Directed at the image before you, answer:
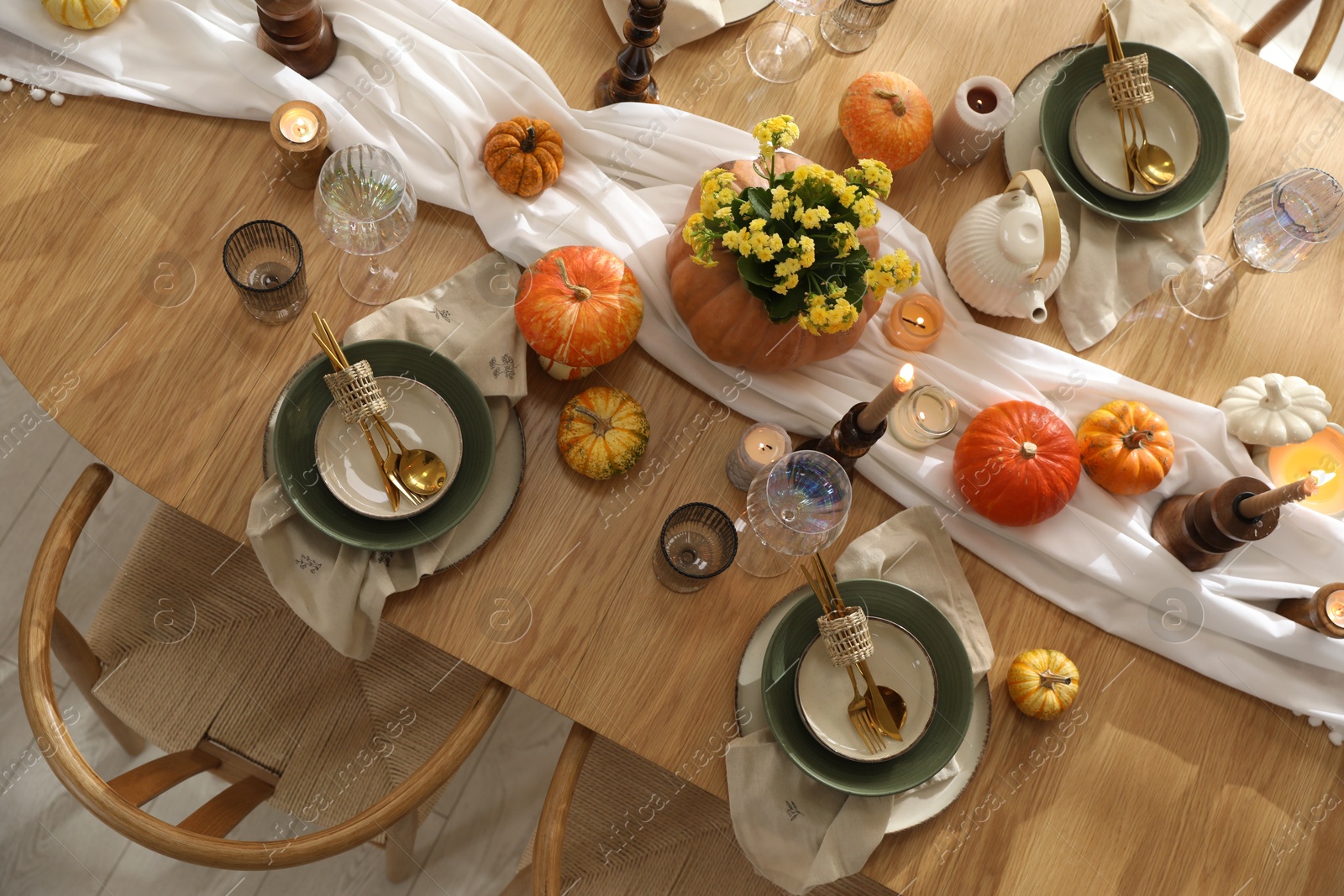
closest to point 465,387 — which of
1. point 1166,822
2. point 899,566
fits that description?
point 899,566

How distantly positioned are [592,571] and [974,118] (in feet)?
3.39

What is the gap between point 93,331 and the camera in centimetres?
147

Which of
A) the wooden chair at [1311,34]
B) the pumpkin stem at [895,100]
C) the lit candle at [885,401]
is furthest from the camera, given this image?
the wooden chair at [1311,34]

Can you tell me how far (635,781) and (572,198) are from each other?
44.8 inches

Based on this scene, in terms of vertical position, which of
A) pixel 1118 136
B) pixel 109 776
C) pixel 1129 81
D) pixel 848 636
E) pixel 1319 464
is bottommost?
pixel 109 776

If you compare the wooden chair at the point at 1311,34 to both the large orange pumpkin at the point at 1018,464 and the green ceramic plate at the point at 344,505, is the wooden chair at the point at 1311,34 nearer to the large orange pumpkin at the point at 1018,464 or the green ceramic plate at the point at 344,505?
the large orange pumpkin at the point at 1018,464

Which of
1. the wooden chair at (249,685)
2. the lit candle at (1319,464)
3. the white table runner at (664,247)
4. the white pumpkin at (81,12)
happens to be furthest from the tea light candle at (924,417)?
the white pumpkin at (81,12)

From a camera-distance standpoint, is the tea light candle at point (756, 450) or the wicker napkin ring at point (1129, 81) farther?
the wicker napkin ring at point (1129, 81)

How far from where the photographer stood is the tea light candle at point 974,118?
5.24 feet

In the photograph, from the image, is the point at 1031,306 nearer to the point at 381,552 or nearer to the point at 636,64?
the point at 636,64

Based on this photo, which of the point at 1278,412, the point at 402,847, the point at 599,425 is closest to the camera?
the point at 599,425

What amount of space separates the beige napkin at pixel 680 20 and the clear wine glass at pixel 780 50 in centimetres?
9

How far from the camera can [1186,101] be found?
1.67m

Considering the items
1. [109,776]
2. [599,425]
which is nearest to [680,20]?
[599,425]
